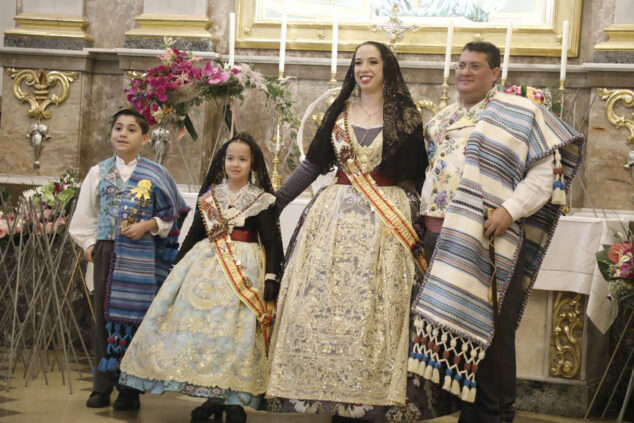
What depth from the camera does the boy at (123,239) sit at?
13.7 feet

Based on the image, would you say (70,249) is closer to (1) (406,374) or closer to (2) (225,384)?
(2) (225,384)

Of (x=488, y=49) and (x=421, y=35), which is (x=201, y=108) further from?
(x=488, y=49)

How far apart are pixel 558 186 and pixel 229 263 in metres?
1.33

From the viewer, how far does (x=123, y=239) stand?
4.19 m

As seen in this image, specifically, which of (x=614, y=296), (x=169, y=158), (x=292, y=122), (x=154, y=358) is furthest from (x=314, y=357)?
(x=169, y=158)

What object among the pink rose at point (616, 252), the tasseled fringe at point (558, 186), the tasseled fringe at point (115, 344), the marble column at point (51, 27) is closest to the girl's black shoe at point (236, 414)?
the tasseled fringe at point (115, 344)

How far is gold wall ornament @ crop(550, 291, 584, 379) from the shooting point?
15.3 feet

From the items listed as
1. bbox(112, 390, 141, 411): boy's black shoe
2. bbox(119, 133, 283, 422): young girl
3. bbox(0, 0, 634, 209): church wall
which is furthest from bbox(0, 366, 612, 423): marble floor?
bbox(0, 0, 634, 209): church wall

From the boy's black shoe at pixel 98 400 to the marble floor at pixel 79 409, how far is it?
0.04m

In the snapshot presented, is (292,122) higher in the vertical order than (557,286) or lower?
higher

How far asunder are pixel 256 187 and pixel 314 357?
0.88m

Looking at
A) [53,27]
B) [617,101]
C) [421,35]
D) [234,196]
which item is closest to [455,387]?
[234,196]

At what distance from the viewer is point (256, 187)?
4094mm

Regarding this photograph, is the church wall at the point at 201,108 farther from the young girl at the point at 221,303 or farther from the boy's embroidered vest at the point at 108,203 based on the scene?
the young girl at the point at 221,303
